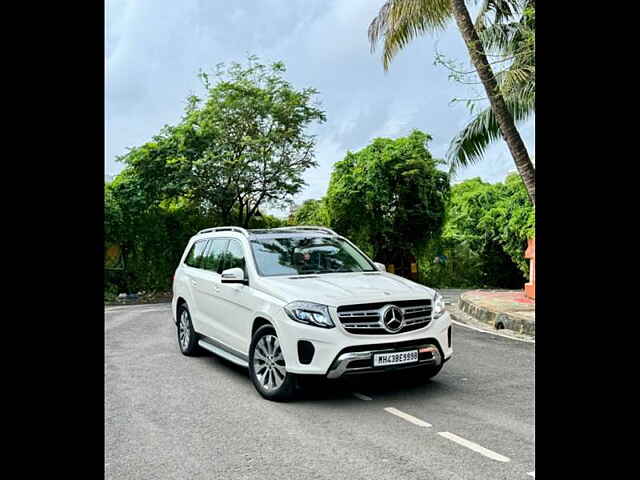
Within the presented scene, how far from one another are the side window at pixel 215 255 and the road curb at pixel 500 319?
17.2ft

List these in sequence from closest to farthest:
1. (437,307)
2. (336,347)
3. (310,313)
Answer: (336,347) < (310,313) < (437,307)

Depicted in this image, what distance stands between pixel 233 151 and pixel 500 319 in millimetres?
11676

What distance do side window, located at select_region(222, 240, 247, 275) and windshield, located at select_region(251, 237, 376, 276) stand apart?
19 cm

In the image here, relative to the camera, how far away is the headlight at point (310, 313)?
5.99 metres

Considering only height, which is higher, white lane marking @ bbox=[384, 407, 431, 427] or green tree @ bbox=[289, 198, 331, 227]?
green tree @ bbox=[289, 198, 331, 227]

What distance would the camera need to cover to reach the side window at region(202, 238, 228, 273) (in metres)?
7.95

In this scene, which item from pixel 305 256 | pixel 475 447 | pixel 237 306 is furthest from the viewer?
pixel 305 256

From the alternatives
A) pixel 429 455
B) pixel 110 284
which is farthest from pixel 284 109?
pixel 429 455

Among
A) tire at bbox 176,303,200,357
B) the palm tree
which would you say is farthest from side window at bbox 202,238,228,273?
the palm tree

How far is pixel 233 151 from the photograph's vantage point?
20.6 m

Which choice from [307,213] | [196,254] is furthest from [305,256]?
[307,213]

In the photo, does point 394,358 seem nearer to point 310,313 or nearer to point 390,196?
point 310,313

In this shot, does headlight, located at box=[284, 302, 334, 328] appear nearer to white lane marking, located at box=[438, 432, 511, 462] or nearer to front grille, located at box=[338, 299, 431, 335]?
front grille, located at box=[338, 299, 431, 335]
